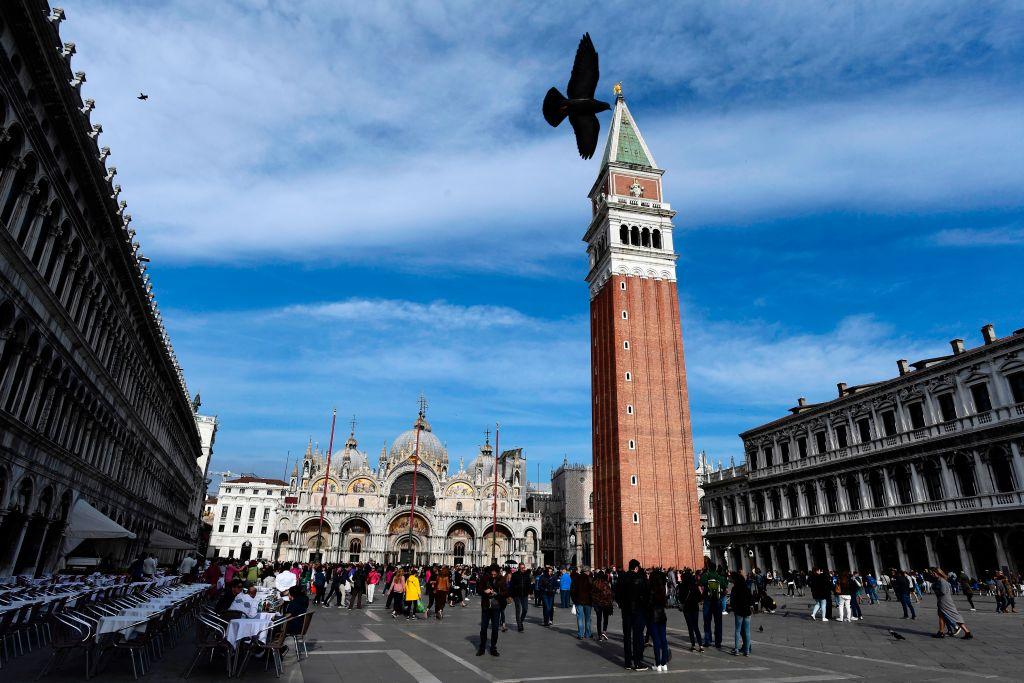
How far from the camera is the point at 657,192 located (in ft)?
168

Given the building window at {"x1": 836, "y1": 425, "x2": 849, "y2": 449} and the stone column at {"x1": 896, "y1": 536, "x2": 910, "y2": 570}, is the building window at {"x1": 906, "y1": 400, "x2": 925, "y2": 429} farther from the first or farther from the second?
the stone column at {"x1": 896, "y1": 536, "x2": 910, "y2": 570}

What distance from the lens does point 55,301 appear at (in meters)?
14.9

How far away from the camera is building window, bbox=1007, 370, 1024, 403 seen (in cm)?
2594

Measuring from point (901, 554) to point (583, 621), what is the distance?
24011 millimetres

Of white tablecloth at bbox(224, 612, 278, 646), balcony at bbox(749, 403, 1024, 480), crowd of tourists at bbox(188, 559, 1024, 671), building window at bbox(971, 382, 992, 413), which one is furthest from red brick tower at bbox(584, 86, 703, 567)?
white tablecloth at bbox(224, 612, 278, 646)

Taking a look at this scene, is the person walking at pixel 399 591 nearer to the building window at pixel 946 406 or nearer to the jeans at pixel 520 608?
the jeans at pixel 520 608

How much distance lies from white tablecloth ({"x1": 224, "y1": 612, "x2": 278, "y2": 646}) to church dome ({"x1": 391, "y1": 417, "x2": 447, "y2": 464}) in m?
58.0

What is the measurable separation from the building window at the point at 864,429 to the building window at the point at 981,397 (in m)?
6.01

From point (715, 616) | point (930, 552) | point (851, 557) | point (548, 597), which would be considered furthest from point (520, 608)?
point (851, 557)

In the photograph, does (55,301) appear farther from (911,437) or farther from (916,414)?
(916,414)

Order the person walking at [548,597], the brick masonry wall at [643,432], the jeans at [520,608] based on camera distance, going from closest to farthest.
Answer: the jeans at [520,608] → the person walking at [548,597] → the brick masonry wall at [643,432]

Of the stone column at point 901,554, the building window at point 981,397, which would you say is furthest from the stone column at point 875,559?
the building window at point 981,397

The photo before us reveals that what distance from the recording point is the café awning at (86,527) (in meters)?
17.5

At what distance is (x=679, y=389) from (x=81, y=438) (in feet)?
120
